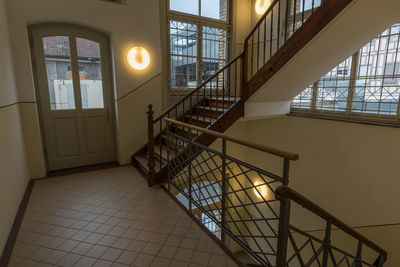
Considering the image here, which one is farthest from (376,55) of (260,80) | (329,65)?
(260,80)

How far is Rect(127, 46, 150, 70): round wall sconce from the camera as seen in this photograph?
3941mm

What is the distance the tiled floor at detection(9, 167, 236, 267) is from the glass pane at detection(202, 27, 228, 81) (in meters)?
2.93

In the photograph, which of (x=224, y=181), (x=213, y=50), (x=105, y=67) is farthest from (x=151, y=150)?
(x=213, y=50)

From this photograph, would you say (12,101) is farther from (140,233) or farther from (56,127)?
(140,233)

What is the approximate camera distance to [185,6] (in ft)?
15.0

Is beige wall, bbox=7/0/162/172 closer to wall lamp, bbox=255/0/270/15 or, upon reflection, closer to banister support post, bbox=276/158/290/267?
wall lamp, bbox=255/0/270/15

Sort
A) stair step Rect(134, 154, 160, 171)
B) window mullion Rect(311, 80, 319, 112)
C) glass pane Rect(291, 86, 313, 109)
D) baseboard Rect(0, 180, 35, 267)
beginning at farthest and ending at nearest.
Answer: glass pane Rect(291, 86, 313, 109) < window mullion Rect(311, 80, 319, 112) < stair step Rect(134, 154, 160, 171) < baseboard Rect(0, 180, 35, 267)

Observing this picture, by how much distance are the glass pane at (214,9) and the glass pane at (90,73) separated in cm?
230

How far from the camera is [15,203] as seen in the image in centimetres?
259

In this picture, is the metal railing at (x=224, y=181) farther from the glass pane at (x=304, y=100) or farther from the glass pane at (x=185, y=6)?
the glass pane at (x=185, y=6)

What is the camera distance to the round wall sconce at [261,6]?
484 centimetres

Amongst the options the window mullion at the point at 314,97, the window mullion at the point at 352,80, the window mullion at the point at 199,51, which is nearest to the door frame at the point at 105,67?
the window mullion at the point at 199,51

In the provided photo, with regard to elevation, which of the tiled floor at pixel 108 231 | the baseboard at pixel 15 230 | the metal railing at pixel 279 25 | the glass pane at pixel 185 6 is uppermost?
the glass pane at pixel 185 6

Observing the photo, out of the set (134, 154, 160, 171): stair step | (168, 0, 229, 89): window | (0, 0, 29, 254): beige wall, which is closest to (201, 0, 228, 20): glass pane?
(168, 0, 229, 89): window
